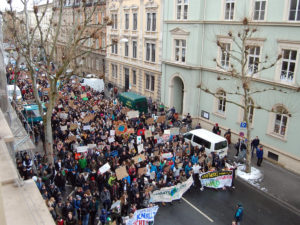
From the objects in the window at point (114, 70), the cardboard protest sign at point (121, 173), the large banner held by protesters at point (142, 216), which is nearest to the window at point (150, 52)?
the window at point (114, 70)

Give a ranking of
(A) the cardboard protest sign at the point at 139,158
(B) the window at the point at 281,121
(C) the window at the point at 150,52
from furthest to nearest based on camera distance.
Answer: (C) the window at the point at 150,52 → (B) the window at the point at 281,121 → (A) the cardboard protest sign at the point at 139,158

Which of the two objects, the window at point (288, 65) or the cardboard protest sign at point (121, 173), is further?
the window at point (288, 65)

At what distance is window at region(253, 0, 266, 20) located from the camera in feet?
62.6

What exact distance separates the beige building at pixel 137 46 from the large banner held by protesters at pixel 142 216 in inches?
719

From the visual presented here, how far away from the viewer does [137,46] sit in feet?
110

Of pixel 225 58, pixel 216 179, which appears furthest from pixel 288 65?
pixel 216 179

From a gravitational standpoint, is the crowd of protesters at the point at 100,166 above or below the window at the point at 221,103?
below

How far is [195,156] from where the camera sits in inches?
666

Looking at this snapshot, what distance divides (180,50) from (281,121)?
11.3 meters

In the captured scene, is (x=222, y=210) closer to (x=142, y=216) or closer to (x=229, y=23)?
(x=142, y=216)

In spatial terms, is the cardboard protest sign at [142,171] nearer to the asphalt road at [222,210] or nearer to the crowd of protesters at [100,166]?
the crowd of protesters at [100,166]

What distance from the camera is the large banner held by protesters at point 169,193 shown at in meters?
13.6

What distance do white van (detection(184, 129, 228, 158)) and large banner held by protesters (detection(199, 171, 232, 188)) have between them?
2189mm

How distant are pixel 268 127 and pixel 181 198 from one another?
28.4 ft
